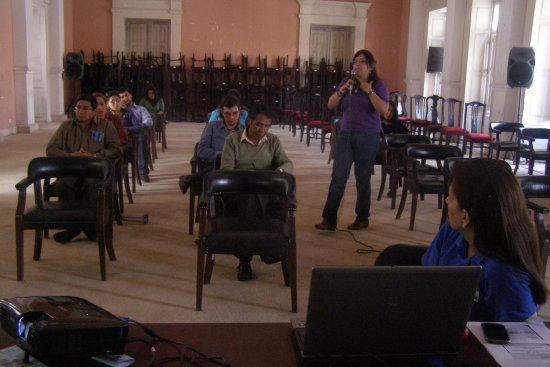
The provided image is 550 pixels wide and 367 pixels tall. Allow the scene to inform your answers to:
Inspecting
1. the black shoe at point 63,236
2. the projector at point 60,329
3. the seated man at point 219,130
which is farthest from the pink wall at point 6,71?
the projector at point 60,329

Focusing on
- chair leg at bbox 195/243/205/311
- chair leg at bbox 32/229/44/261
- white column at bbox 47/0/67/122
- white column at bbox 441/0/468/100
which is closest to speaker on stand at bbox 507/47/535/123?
white column at bbox 441/0/468/100

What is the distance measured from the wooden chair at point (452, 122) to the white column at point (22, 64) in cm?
862

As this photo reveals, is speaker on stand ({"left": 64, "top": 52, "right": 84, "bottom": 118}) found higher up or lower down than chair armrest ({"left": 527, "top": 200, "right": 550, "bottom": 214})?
higher up

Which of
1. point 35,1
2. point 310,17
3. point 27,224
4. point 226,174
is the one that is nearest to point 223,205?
point 226,174

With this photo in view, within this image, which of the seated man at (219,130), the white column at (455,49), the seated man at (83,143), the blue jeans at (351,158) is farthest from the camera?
the white column at (455,49)

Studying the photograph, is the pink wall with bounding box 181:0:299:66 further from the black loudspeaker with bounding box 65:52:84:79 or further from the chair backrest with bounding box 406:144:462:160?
the chair backrest with bounding box 406:144:462:160

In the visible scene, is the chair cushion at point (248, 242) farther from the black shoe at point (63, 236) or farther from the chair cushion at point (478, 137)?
the chair cushion at point (478, 137)

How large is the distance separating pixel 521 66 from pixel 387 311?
30.3 ft

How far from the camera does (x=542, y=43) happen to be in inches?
394

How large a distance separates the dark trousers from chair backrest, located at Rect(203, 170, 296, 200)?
1355 millimetres

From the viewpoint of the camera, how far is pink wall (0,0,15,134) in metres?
11.3

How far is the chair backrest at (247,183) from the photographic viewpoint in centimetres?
342

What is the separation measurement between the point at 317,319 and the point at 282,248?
76.6 inches

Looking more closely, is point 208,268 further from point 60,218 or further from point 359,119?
point 359,119
